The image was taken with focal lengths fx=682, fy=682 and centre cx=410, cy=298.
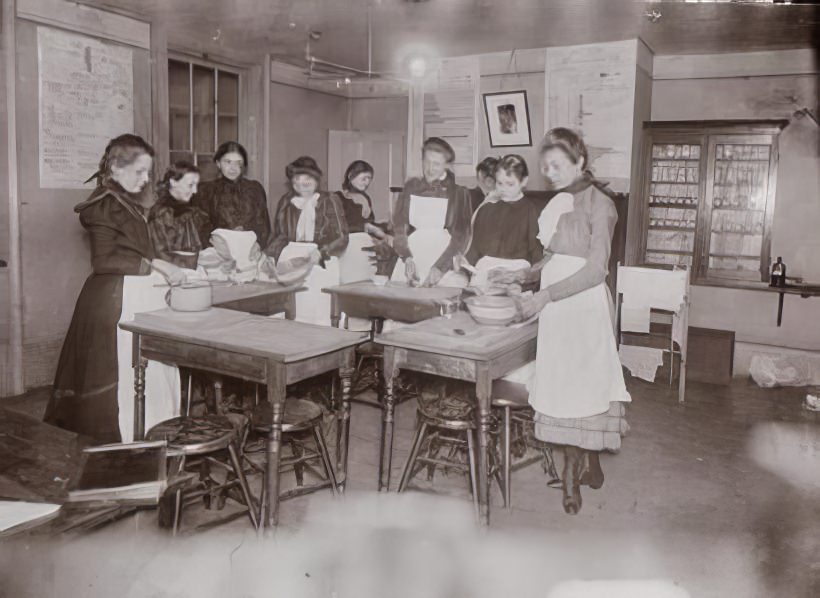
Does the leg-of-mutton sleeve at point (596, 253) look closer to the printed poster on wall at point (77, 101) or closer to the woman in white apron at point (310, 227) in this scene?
the woman in white apron at point (310, 227)

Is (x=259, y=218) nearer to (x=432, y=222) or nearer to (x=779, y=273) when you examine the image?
(x=432, y=222)

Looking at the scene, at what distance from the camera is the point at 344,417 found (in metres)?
2.71

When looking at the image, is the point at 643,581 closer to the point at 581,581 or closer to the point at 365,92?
the point at 581,581

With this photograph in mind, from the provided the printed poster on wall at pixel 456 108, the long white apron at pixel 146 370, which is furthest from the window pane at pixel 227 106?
the printed poster on wall at pixel 456 108

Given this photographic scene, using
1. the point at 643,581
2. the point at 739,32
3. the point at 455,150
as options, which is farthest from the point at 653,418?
the point at 739,32

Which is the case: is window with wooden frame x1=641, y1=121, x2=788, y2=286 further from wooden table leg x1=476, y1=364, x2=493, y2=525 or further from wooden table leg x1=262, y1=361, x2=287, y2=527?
wooden table leg x1=262, y1=361, x2=287, y2=527

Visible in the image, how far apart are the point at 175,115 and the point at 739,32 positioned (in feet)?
10.6

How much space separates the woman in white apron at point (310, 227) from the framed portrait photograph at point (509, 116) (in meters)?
1.13

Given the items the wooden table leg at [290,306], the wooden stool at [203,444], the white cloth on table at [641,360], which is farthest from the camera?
the wooden table leg at [290,306]

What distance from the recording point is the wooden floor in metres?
2.13

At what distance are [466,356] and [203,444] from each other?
938 millimetres

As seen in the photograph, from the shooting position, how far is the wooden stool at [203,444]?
7.44ft

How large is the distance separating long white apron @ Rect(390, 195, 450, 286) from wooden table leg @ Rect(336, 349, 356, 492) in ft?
2.93

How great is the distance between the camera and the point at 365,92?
155 inches
